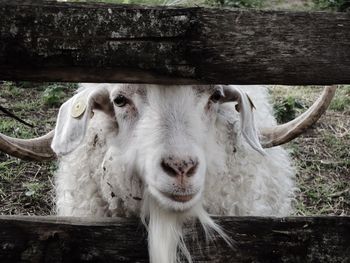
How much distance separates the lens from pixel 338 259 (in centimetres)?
212

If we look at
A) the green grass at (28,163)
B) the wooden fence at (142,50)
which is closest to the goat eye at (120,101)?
the wooden fence at (142,50)

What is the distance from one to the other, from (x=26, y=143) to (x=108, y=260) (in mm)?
1194

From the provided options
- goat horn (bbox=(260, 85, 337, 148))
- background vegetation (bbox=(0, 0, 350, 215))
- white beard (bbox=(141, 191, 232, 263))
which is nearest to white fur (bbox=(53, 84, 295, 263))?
white beard (bbox=(141, 191, 232, 263))

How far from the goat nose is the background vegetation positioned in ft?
4.24

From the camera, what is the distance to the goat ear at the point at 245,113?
2.96 m

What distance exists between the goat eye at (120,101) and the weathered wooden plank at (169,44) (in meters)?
0.90

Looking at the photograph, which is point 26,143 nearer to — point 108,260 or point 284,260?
point 108,260

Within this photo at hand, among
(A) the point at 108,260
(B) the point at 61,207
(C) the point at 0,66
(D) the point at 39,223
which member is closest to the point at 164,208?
(A) the point at 108,260

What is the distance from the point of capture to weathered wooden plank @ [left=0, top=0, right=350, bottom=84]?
171 centimetres

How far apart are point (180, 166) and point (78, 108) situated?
74 cm

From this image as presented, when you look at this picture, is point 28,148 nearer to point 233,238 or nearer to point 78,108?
point 78,108

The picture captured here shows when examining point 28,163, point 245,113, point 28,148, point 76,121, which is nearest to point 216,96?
point 245,113

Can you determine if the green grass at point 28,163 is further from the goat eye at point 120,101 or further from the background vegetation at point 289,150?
the goat eye at point 120,101

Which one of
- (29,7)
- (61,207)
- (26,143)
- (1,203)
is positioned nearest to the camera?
(29,7)
